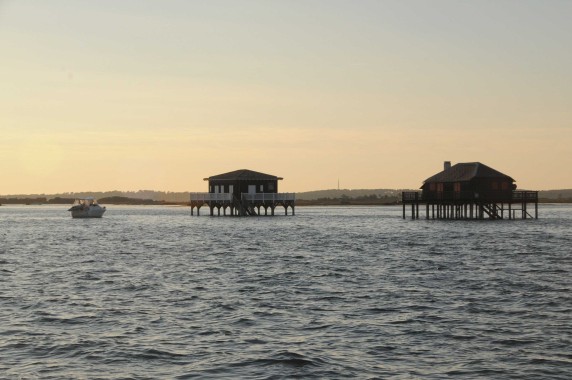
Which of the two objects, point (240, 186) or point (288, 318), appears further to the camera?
point (240, 186)

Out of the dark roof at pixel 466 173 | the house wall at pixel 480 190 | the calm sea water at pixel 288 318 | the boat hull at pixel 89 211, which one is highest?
the dark roof at pixel 466 173

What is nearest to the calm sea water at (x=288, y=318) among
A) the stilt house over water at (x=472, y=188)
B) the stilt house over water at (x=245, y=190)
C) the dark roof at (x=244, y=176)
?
the stilt house over water at (x=472, y=188)

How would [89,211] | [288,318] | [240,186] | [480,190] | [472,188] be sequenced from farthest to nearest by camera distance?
[89,211] < [240,186] < [480,190] < [472,188] < [288,318]

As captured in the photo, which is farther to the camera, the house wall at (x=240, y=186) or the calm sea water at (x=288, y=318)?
the house wall at (x=240, y=186)

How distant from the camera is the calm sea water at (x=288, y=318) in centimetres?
1645

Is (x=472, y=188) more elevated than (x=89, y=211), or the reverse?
(x=472, y=188)

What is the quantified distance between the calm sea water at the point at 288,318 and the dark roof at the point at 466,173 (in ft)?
142

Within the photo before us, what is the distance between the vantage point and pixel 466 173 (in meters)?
87.1

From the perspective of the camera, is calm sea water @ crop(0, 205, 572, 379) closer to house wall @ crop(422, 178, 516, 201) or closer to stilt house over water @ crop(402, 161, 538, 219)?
house wall @ crop(422, 178, 516, 201)

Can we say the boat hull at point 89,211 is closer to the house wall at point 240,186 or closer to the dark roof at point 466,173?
the house wall at point 240,186

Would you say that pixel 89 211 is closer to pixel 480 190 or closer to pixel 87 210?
pixel 87 210

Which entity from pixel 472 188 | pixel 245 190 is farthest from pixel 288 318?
pixel 245 190

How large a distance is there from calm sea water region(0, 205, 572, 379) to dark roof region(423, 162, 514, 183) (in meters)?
43.3

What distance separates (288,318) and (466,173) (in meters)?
68.2
